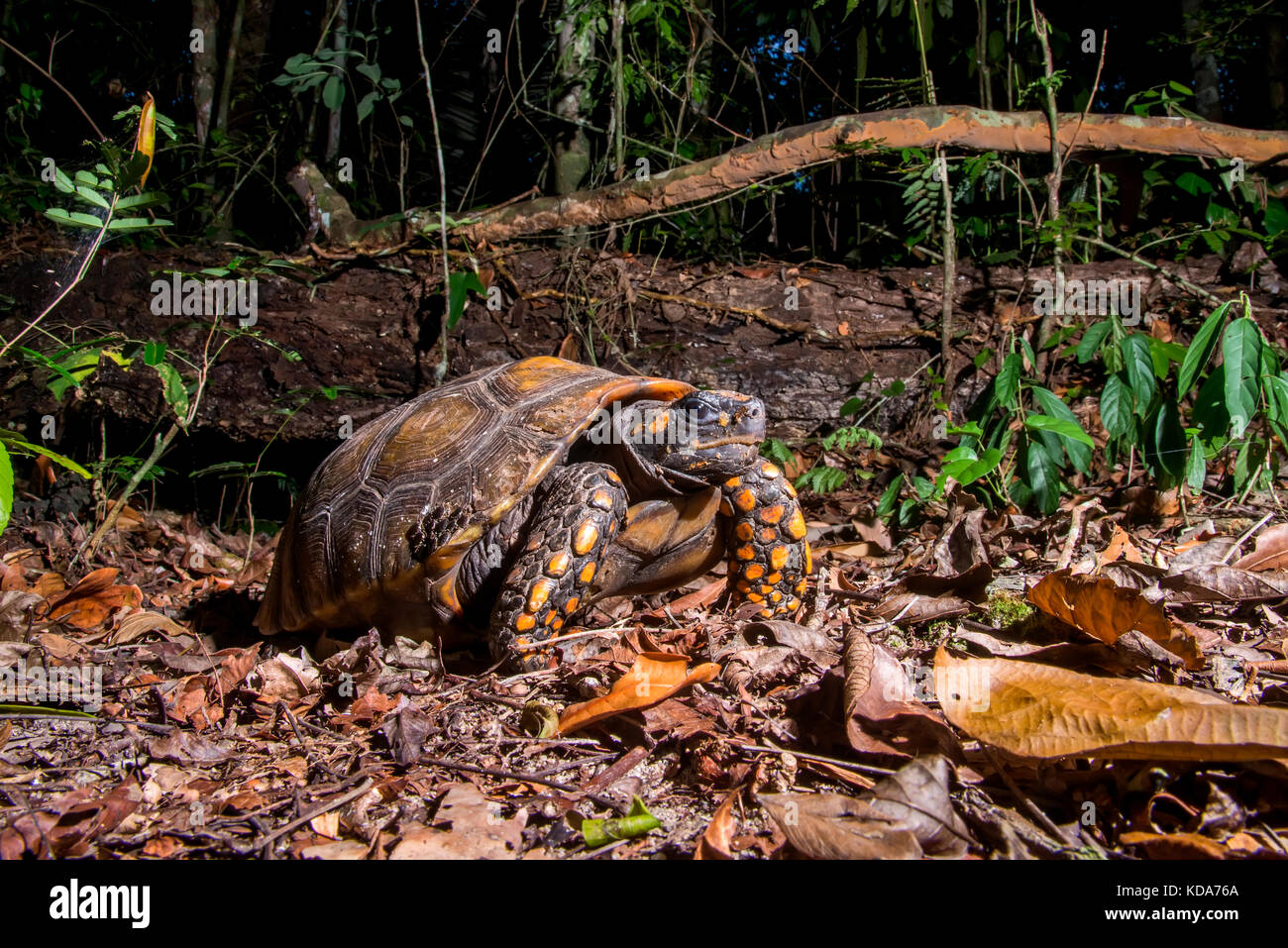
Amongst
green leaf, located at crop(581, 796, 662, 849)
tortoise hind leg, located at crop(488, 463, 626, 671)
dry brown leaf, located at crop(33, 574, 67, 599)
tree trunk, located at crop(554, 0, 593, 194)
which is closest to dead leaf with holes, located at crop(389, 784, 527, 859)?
green leaf, located at crop(581, 796, 662, 849)

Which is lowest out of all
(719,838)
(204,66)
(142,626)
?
(142,626)

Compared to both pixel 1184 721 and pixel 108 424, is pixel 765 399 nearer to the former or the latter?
pixel 1184 721

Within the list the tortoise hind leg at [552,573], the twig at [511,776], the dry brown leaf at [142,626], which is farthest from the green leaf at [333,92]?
the twig at [511,776]

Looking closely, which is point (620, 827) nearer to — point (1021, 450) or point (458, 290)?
point (1021, 450)

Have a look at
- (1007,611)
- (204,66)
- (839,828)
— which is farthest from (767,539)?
(204,66)

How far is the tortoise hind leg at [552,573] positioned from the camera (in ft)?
9.29

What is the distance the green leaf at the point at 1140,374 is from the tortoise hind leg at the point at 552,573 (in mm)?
2662

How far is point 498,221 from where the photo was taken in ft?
18.8

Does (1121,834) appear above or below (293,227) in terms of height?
below

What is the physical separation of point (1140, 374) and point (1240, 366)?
55 centimetres

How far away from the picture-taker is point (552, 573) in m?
2.83
